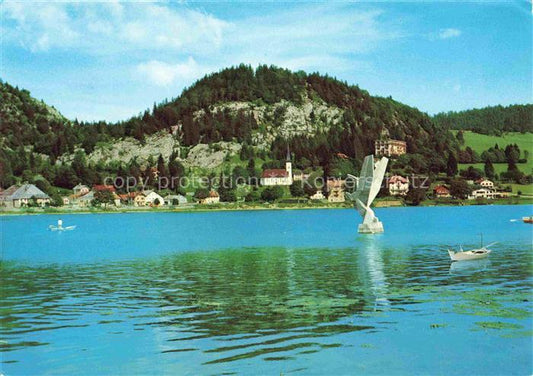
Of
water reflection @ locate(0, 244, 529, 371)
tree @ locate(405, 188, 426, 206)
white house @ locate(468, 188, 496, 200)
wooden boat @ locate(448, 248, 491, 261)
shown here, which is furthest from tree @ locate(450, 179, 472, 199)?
wooden boat @ locate(448, 248, 491, 261)

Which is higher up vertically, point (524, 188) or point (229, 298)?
point (524, 188)

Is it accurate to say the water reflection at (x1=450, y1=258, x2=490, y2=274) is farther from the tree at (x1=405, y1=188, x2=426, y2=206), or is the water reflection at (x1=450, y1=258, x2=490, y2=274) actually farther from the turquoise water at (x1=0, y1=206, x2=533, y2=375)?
the tree at (x1=405, y1=188, x2=426, y2=206)

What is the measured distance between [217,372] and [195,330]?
4.76 metres

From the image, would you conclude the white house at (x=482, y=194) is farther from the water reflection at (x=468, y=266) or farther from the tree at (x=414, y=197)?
the water reflection at (x=468, y=266)

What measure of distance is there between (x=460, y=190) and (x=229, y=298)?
178000 mm

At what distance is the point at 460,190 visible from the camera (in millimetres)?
194000

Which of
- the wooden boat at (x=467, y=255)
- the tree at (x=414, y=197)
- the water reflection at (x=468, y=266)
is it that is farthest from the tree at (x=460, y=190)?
the wooden boat at (x=467, y=255)

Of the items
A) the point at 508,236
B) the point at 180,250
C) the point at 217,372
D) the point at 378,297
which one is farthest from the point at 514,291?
the point at 508,236

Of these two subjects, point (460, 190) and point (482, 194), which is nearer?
point (460, 190)

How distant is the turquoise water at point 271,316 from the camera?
1658 cm

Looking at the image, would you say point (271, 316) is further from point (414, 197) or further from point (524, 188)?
point (524, 188)

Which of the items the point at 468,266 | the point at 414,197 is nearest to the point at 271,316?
the point at 468,266

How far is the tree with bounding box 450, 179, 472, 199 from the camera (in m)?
194

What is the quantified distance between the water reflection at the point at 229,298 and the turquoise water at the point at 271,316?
0.07m
